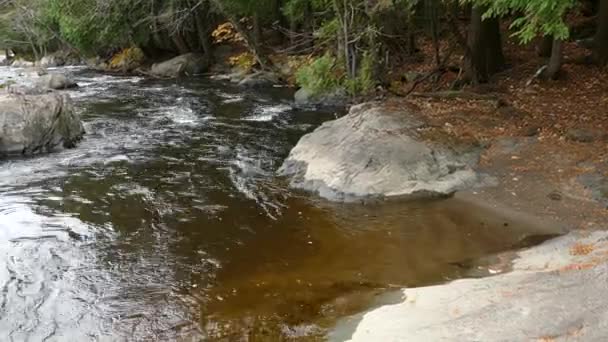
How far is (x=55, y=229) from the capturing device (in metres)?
9.63

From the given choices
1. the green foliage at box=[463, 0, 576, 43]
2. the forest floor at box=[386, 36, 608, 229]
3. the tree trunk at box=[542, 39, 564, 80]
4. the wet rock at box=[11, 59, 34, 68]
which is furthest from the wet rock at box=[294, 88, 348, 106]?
the wet rock at box=[11, 59, 34, 68]

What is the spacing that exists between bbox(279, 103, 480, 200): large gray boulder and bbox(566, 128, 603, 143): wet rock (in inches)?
72.5

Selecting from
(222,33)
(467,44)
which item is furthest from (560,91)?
(222,33)

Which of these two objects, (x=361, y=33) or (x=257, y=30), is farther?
(x=257, y=30)

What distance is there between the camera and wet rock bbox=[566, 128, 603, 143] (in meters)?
10.9

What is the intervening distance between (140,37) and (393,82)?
20.5 metres

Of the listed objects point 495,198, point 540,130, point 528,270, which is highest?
point 540,130

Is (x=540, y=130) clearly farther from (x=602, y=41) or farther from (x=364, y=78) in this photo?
(x=364, y=78)

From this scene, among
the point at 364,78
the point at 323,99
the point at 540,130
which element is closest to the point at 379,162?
the point at 540,130

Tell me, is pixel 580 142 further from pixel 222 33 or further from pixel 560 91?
pixel 222 33

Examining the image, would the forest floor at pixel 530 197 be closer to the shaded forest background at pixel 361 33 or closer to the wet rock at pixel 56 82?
the shaded forest background at pixel 361 33

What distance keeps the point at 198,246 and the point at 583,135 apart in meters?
7.70

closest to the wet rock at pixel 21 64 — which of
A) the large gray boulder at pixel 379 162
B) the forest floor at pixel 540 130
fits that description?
the forest floor at pixel 540 130

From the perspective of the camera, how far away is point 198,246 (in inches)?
347
